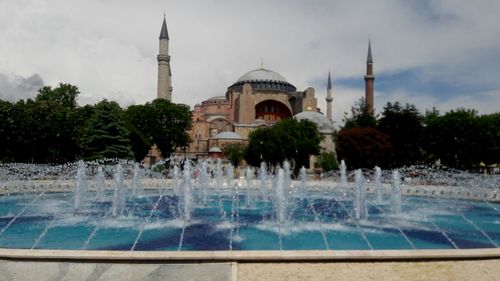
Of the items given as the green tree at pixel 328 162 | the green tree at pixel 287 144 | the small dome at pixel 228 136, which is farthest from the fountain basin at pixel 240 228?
the small dome at pixel 228 136

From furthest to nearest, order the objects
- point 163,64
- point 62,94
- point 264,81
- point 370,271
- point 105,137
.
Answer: point 264,81, point 163,64, point 62,94, point 105,137, point 370,271

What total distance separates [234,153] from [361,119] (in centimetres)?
1601

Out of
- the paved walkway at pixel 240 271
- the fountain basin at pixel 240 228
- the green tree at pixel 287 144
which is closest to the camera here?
the paved walkway at pixel 240 271

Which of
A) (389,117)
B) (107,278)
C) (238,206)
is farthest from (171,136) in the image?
(107,278)

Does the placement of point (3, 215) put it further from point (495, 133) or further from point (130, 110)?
point (495, 133)

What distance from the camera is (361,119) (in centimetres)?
3684

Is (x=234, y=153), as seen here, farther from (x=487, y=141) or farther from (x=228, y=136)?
(x=487, y=141)

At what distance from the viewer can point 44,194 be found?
17.6 m

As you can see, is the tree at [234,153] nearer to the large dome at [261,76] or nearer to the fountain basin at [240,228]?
the large dome at [261,76]

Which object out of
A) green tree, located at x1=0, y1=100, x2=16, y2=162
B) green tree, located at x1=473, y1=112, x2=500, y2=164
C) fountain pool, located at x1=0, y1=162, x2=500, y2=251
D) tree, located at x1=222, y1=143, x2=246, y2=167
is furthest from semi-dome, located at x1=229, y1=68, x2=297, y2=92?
fountain pool, located at x1=0, y1=162, x2=500, y2=251

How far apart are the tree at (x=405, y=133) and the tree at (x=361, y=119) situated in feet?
9.44

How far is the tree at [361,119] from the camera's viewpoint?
36.4 m

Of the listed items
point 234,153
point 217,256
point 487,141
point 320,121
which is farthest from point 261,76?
point 217,256

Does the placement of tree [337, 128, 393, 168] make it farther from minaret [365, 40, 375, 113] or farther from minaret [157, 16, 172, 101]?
minaret [157, 16, 172, 101]
